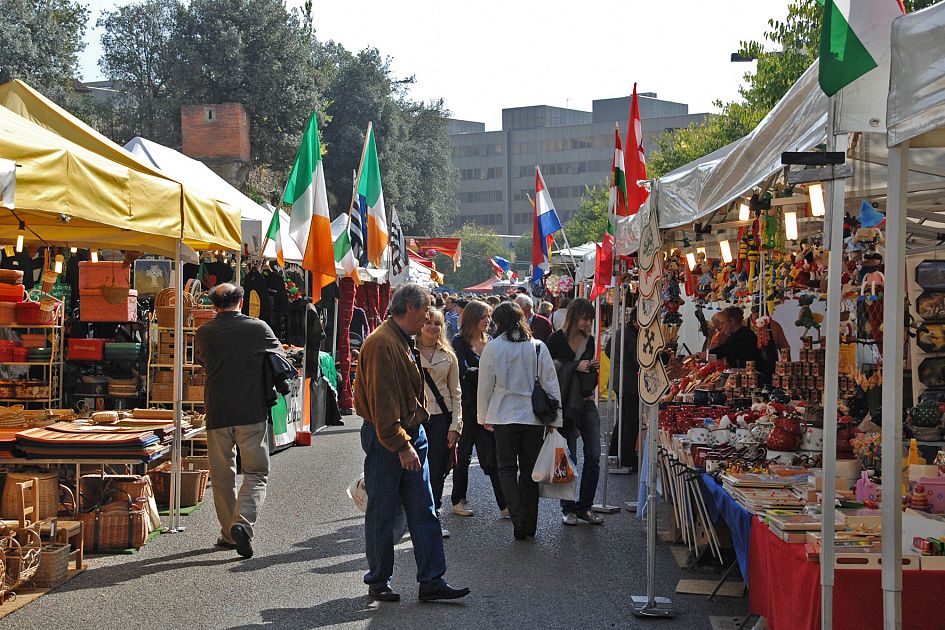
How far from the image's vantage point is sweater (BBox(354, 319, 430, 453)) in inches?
236

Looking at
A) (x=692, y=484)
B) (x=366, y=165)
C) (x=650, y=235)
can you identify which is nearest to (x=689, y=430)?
(x=692, y=484)

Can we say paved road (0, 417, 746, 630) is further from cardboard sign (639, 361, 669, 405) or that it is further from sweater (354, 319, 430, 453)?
cardboard sign (639, 361, 669, 405)

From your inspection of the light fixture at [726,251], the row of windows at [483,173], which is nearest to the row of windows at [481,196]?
the row of windows at [483,173]

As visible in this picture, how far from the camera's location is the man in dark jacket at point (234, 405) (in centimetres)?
770

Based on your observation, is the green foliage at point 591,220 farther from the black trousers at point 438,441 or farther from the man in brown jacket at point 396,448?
the man in brown jacket at point 396,448

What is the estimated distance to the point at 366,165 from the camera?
14594 millimetres

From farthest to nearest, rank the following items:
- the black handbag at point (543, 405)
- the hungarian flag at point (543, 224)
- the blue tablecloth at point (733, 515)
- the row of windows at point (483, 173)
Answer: the row of windows at point (483, 173)
the hungarian flag at point (543, 224)
the black handbag at point (543, 405)
the blue tablecloth at point (733, 515)

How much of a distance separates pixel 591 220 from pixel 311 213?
57.4 metres

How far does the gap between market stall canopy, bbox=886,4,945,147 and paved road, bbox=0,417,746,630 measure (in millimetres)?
3571

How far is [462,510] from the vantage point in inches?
364

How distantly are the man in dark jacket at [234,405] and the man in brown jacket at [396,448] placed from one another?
5.45 ft

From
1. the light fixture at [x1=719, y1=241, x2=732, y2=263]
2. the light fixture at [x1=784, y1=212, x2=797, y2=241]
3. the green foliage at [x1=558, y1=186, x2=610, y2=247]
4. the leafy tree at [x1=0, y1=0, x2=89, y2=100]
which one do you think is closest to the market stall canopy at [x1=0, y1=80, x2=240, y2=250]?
the light fixture at [x1=784, y1=212, x2=797, y2=241]

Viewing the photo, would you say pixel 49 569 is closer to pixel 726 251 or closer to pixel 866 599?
pixel 866 599

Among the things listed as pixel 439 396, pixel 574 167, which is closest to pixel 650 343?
pixel 439 396
